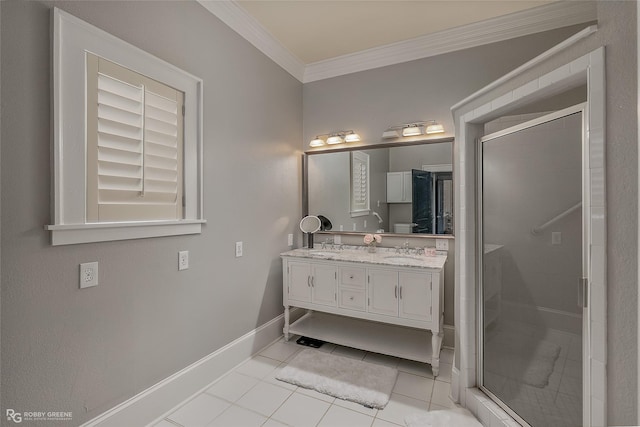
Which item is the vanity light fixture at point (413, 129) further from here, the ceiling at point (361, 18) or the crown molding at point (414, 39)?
the ceiling at point (361, 18)

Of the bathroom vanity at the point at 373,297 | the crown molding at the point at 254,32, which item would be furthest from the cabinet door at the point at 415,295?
the crown molding at the point at 254,32

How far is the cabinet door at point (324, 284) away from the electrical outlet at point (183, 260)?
3.61 feet

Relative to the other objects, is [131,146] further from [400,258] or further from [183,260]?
[400,258]

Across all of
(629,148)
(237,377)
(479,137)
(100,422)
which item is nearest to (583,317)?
(629,148)

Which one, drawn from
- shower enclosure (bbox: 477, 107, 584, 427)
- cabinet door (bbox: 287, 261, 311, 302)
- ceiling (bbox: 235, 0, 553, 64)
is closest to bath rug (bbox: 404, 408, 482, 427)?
shower enclosure (bbox: 477, 107, 584, 427)

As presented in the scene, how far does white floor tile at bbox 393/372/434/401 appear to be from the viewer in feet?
6.55

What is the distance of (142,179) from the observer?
1.67 metres

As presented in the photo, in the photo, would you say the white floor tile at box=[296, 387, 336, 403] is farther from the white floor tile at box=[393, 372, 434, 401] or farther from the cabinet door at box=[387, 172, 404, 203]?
the cabinet door at box=[387, 172, 404, 203]

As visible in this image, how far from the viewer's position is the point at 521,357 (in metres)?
1.57

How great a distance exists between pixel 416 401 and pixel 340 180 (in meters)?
2.08

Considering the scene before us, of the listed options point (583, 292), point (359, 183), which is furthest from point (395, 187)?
point (583, 292)

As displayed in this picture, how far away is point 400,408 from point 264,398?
2.93ft

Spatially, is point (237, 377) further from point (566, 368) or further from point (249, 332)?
point (566, 368)

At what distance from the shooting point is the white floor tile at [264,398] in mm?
1841
